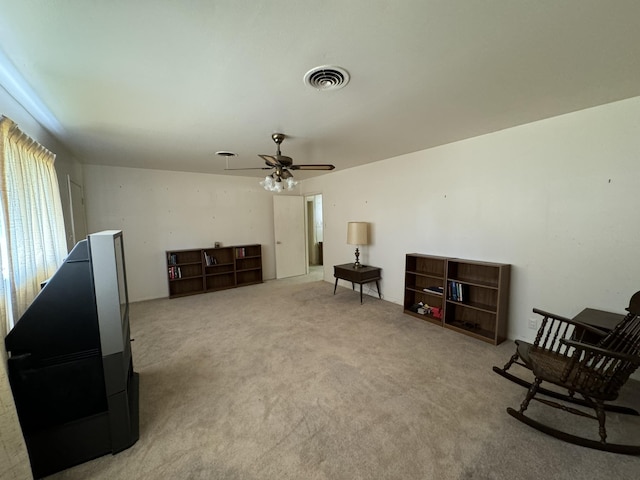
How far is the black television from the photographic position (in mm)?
1477

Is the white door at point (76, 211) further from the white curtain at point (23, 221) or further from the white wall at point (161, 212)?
the white curtain at point (23, 221)

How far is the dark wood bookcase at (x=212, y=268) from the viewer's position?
5.00 m

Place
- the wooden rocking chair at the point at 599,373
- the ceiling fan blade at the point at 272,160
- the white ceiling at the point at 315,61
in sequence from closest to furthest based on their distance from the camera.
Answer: the white ceiling at the point at 315,61 → the wooden rocking chair at the point at 599,373 → the ceiling fan blade at the point at 272,160

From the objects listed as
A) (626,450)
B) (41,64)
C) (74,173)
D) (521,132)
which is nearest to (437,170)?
(521,132)

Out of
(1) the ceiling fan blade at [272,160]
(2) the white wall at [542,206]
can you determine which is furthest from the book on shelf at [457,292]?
(1) the ceiling fan blade at [272,160]

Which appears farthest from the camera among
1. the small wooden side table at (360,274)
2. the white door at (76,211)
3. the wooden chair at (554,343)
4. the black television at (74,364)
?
the small wooden side table at (360,274)

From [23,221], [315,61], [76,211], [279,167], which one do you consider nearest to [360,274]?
[279,167]

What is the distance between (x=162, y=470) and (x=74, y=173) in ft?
14.0

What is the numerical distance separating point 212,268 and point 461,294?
4.60 m

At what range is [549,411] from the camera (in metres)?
1.93

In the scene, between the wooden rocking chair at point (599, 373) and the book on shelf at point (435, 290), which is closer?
the wooden rocking chair at point (599, 373)

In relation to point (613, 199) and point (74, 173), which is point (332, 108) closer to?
point (613, 199)

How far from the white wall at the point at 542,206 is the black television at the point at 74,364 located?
12.1 ft

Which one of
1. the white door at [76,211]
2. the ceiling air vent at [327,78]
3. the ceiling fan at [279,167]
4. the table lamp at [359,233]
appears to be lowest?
the table lamp at [359,233]
